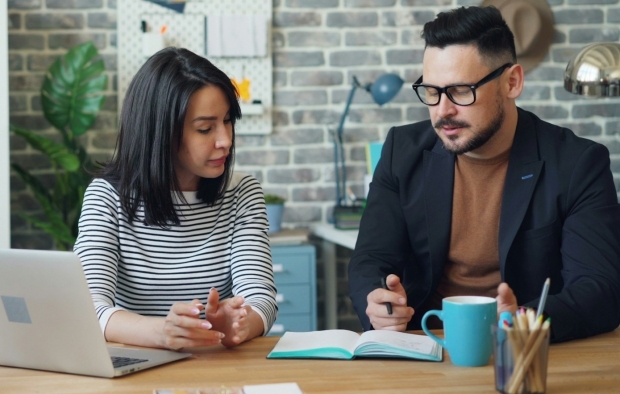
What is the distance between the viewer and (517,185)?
200cm

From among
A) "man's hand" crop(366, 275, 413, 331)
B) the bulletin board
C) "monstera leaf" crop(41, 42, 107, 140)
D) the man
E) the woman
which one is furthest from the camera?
the bulletin board

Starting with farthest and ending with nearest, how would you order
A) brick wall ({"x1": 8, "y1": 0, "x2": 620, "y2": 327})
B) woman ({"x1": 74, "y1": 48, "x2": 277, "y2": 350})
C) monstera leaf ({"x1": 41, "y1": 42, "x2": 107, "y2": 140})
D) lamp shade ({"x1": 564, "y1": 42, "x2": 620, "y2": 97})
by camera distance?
brick wall ({"x1": 8, "y1": 0, "x2": 620, "y2": 327}), monstera leaf ({"x1": 41, "y1": 42, "x2": 107, "y2": 140}), lamp shade ({"x1": 564, "y1": 42, "x2": 620, "y2": 97}), woman ({"x1": 74, "y1": 48, "x2": 277, "y2": 350})

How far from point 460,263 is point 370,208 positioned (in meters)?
0.27

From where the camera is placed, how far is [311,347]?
5.04 ft

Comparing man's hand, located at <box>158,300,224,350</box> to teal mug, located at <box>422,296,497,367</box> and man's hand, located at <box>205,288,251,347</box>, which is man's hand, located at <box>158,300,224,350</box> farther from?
teal mug, located at <box>422,296,497,367</box>

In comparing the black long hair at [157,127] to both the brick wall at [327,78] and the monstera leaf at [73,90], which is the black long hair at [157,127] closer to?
the monstera leaf at [73,90]

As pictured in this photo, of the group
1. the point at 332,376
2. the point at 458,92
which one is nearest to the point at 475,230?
the point at 458,92

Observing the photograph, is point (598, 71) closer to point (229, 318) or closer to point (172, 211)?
point (172, 211)

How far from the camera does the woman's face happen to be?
181 cm

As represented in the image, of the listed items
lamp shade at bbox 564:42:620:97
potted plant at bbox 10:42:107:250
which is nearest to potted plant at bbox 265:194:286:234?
potted plant at bbox 10:42:107:250

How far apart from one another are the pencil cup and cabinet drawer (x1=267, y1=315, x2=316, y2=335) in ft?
7.34

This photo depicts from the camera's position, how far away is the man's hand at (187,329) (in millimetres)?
1514

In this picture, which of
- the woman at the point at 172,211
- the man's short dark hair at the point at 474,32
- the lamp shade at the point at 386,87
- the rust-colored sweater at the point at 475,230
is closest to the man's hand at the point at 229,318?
the woman at the point at 172,211

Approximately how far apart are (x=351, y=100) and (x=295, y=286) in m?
0.98
